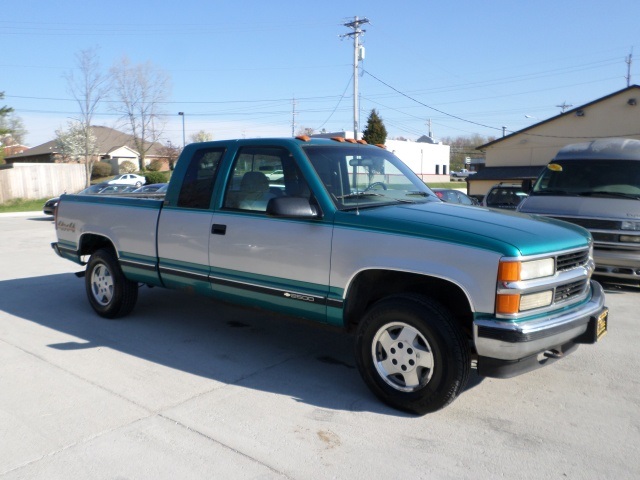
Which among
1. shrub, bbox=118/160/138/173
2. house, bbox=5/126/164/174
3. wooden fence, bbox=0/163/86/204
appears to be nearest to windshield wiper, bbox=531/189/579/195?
wooden fence, bbox=0/163/86/204

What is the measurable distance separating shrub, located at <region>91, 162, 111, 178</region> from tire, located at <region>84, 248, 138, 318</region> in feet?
176

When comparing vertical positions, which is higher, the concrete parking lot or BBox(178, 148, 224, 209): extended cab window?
BBox(178, 148, 224, 209): extended cab window

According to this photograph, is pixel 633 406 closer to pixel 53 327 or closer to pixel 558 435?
pixel 558 435

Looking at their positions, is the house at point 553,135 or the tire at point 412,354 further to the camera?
the house at point 553,135

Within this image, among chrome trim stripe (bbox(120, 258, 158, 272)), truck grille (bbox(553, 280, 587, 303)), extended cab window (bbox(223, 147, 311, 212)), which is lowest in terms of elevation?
chrome trim stripe (bbox(120, 258, 158, 272))

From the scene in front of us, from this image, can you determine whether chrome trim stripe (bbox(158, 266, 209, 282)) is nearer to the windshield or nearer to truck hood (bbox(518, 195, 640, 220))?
truck hood (bbox(518, 195, 640, 220))

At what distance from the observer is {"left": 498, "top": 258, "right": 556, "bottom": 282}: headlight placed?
11.8ft

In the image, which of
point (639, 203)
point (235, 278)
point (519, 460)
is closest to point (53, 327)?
point (235, 278)

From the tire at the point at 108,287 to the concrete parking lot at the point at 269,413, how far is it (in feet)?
0.87

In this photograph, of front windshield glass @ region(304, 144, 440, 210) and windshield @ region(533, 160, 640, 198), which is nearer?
front windshield glass @ region(304, 144, 440, 210)

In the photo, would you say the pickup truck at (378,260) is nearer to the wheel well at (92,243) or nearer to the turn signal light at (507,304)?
the turn signal light at (507,304)

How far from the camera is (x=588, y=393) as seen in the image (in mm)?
4461

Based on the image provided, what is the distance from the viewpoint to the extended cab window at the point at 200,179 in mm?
5379

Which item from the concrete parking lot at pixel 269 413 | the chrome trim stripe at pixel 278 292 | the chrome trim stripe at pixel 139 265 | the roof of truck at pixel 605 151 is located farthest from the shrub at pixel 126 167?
the chrome trim stripe at pixel 278 292
